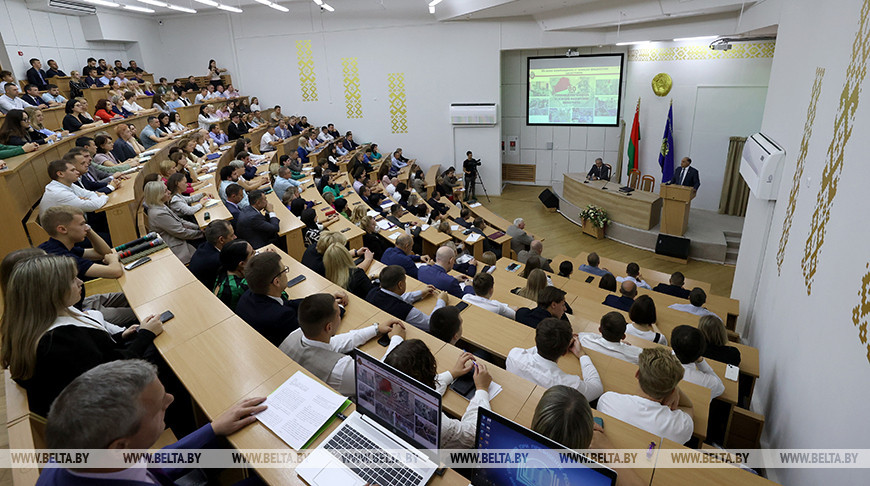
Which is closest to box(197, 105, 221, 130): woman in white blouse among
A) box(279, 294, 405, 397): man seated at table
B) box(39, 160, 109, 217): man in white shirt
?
box(39, 160, 109, 217): man in white shirt

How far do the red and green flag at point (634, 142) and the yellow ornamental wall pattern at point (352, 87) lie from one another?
8.11m

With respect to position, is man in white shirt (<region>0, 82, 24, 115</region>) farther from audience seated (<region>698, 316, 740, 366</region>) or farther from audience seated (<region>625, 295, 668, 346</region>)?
audience seated (<region>698, 316, 740, 366</region>)

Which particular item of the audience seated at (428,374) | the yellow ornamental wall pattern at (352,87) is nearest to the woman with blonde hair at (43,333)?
the audience seated at (428,374)

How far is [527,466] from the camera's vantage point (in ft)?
5.38

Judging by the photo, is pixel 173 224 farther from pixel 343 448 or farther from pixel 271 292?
pixel 343 448

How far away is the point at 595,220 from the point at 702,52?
4.41 metres

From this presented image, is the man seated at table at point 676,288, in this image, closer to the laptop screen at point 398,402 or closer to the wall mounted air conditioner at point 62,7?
the laptop screen at point 398,402

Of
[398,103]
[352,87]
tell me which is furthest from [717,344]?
[352,87]

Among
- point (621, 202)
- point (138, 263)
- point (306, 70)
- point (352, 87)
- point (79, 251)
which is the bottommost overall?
point (621, 202)

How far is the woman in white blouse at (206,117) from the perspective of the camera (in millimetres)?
10672

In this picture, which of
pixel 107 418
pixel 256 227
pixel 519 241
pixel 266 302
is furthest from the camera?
pixel 519 241

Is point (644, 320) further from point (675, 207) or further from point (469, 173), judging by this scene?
point (469, 173)

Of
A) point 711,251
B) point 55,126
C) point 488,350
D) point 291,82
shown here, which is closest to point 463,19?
point 291,82

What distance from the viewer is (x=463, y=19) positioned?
12.5 metres
